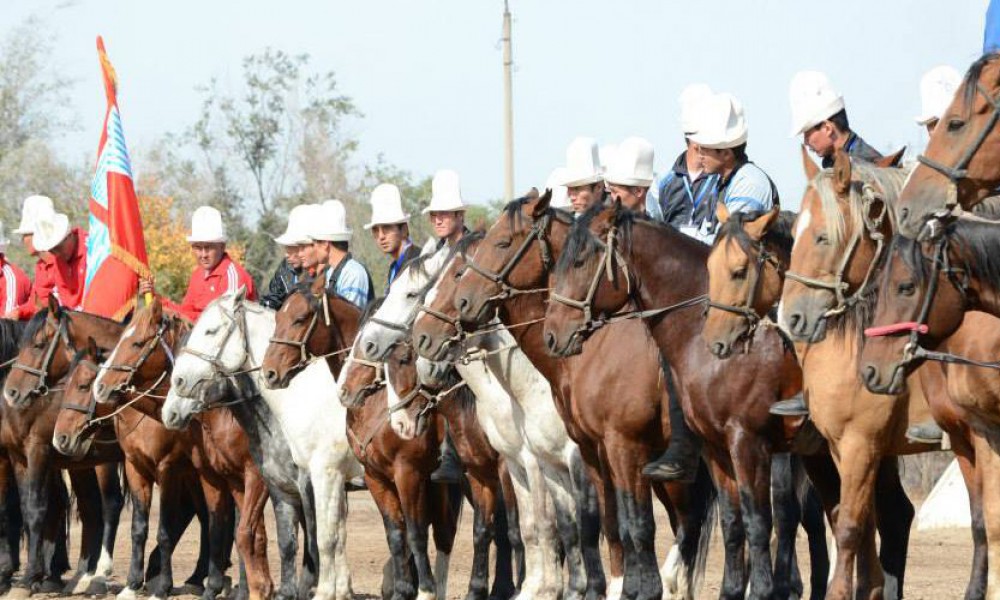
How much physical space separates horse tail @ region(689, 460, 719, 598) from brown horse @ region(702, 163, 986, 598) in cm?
176

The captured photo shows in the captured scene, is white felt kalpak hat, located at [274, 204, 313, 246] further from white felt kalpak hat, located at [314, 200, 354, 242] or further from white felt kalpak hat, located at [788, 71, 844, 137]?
white felt kalpak hat, located at [788, 71, 844, 137]

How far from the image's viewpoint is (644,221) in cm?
1045

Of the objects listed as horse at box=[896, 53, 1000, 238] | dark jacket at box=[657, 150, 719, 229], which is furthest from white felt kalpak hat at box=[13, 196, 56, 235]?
horse at box=[896, 53, 1000, 238]

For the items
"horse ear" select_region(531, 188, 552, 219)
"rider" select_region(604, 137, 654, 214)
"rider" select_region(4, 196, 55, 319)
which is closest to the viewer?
"horse ear" select_region(531, 188, 552, 219)

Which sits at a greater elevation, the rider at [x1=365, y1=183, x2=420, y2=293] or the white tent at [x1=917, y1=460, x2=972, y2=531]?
the rider at [x1=365, y1=183, x2=420, y2=293]

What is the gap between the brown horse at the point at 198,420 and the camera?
1402 centimetres

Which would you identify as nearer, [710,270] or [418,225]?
[710,270]

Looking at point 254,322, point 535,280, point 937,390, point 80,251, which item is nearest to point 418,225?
point 80,251

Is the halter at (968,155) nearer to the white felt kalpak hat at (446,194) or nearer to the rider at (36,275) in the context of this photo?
the white felt kalpak hat at (446,194)

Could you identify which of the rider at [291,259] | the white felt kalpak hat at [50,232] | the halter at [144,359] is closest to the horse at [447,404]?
the halter at [144,359]

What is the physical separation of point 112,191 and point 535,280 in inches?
307

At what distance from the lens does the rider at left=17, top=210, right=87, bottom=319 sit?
57.8 ft

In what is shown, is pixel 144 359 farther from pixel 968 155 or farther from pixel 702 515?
pixel 968 155

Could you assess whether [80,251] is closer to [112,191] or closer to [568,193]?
[112,191]
